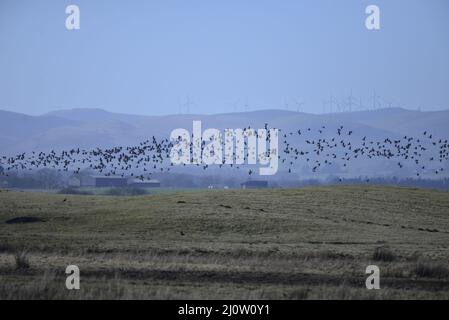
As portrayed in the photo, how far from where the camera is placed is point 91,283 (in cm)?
2814

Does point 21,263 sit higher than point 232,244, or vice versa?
point 21,263

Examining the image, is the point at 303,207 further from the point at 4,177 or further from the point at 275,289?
the point at 4,177

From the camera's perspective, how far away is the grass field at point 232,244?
28.0m

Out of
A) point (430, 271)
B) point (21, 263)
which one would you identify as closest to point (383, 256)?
point (430, 271)

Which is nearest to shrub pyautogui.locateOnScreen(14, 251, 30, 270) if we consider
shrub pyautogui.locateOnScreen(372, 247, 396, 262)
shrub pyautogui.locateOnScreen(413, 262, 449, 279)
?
shrub pyautogui.locateOnScreen(413, 262, 449, 279)

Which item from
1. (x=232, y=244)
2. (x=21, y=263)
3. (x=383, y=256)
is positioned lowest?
(x=232, y=244)

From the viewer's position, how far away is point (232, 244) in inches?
1850

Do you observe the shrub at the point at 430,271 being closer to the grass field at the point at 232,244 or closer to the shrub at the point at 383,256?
the grass field at the point at 232,244

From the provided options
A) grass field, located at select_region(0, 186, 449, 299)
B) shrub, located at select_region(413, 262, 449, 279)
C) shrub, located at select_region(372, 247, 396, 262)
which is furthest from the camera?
shrub, located at select_region(372, 247, 396, 262)

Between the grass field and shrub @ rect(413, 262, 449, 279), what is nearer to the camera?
the grass field

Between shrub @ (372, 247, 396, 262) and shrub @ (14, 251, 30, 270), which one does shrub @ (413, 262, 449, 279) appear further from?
shrub @ (14, 251, 30, 270)

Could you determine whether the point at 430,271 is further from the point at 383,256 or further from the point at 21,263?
the point at 21,263

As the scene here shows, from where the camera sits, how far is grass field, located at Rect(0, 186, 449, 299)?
28.0 meters

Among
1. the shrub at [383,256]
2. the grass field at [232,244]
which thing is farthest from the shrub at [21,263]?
the shrub at [383,256]
